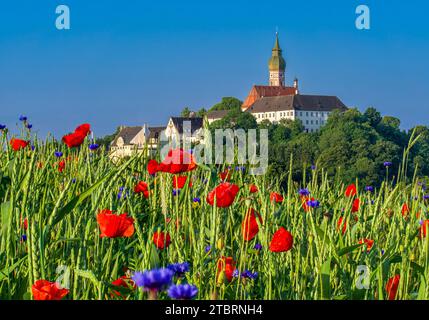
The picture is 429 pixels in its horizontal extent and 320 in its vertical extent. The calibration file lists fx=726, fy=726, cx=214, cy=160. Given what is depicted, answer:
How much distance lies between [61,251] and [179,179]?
0.59 metres

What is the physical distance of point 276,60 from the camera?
18712 centimetres

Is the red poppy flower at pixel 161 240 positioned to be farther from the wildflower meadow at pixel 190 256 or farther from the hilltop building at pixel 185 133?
the hilltop building at pixel 185 133

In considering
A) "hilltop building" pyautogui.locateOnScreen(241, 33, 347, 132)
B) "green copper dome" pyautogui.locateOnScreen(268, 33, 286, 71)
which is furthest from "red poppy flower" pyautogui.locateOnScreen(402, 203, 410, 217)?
"green copper dome" pyautogui.locateOnScreen(268, 33, 286, 71)

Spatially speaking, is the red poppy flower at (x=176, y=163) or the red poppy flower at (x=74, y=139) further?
the red poppy flower at (x=74, y=139)

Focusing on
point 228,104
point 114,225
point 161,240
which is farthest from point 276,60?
point 114,225

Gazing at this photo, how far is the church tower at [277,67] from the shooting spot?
185 meters

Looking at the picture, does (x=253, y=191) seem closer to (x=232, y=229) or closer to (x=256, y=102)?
(x=232, y=229)

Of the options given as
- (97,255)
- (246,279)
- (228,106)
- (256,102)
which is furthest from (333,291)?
(228,106)

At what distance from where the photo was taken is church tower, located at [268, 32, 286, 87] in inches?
7283

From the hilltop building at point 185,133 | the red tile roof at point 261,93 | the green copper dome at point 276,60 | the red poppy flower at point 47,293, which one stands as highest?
the green copper dome at point 276,60

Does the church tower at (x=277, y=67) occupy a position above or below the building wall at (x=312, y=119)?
above

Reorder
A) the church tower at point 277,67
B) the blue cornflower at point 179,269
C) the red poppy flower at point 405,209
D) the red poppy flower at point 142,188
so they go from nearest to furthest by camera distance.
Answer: the blue cornflower at point 179,269, the red poppy flower at point 142,188, the red poppy flower at point 405,209, the church tower at point 277,67

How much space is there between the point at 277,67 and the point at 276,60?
2.97 meters

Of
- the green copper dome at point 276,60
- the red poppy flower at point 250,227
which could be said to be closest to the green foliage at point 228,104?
the green copper dome at point 276,60
